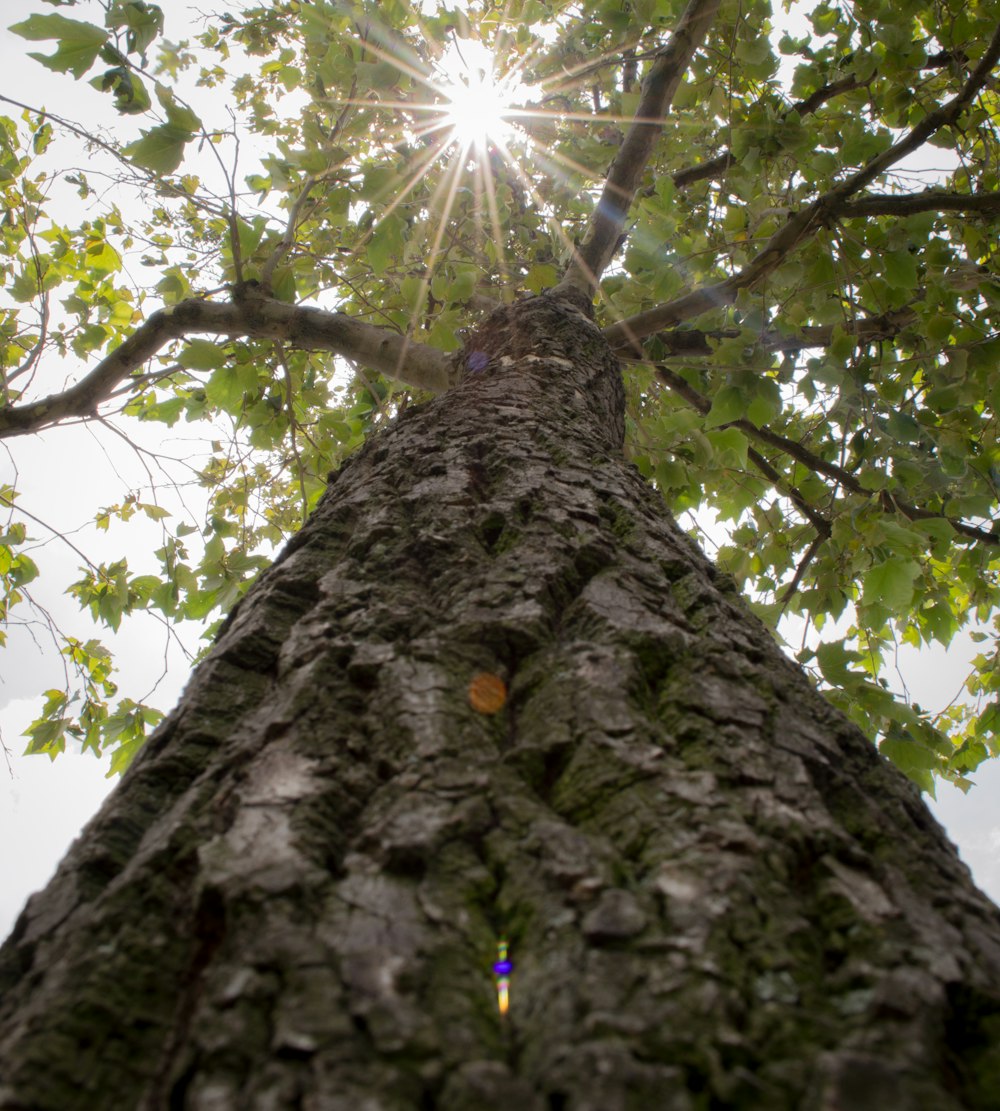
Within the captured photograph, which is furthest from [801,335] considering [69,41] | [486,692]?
[486,692]

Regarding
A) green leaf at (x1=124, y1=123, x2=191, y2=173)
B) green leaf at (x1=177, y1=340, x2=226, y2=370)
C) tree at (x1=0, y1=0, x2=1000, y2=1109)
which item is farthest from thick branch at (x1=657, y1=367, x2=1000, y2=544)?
green leaf at (x1=124, y1=123, x2=191, y2=173)

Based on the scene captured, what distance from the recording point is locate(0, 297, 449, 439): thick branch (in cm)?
288

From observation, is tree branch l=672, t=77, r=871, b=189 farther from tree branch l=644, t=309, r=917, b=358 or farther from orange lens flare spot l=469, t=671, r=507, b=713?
orange lens flare spot l=469, t=671, r=507, b=713

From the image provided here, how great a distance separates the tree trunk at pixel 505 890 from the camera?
54cm

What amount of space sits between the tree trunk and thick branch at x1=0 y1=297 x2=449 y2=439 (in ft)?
6.04

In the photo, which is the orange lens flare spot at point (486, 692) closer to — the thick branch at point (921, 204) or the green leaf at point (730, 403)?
the green leaf at point (730, 403)

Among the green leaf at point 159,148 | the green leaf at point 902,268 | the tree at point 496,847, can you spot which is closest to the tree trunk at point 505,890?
the tree at point 496,847

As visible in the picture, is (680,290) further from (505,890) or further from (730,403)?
A: (505,890)

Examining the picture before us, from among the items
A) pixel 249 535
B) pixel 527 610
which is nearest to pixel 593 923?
pixel 527 610

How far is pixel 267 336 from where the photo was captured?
303cm

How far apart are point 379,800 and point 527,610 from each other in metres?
0.41

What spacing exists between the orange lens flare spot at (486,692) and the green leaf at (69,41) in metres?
2.31

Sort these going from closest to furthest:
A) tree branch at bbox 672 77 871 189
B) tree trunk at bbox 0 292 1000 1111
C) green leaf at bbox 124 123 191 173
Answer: tree trunk at bbox 0 292 1000 1111 < green leaf at bbox 124 123 191 173 < tree branch at bbox 672 77 871 189

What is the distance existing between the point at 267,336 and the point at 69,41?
3.67 feet
